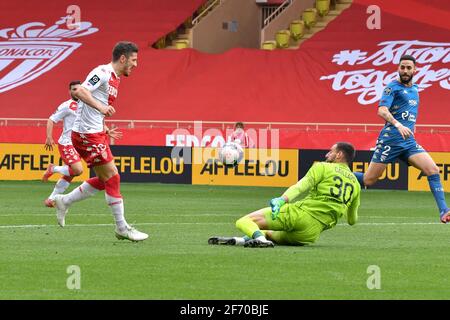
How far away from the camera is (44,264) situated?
12.0 meters

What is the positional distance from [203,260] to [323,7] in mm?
28702

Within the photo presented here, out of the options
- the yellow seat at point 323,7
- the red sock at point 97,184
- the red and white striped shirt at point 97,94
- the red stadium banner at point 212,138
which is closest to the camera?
the red and white striped shirt at point 97,94

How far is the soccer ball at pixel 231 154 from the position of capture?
1187 inches

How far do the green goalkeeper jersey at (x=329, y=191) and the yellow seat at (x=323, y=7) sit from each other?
27.1 m

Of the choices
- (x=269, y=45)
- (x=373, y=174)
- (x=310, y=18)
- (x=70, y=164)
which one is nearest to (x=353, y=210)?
(x=373, y=174)

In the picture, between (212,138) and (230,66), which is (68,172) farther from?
(230,66)

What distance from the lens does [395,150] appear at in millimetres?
17047

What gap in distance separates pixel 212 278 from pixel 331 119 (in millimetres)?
24393

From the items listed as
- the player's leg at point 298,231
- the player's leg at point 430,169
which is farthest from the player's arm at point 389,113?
the player's leg at point 298,231

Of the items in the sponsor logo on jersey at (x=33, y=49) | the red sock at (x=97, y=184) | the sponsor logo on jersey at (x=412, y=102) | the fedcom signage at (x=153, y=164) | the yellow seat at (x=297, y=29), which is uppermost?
the yellow seat at (x=297, y=29)

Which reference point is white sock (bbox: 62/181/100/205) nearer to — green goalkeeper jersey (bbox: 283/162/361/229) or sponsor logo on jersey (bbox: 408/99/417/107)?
green goalkeeper jersey (bbox: 283/162/361/229)

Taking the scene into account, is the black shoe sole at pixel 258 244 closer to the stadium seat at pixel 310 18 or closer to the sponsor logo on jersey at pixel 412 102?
the sponsor logo on jersey at pixel 412 102

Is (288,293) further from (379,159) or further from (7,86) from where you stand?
(7,86)

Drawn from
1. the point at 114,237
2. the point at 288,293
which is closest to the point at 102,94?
the point at 114,237
